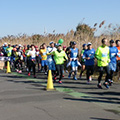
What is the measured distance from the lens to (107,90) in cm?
1054

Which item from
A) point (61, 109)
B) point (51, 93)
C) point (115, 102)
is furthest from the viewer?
point (51, 93)

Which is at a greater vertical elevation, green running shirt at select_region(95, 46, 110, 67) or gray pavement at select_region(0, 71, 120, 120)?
green running shirt at select_region(95, 46, 110, 67)

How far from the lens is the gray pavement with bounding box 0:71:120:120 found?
22.3 feet

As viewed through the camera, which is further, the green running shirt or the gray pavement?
the green running shirt

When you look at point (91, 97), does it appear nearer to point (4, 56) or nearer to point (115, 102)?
point (115, 102)

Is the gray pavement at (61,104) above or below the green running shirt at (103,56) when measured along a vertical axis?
below

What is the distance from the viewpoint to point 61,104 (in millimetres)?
8109

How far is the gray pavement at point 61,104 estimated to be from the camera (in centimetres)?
679

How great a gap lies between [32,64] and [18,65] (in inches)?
156

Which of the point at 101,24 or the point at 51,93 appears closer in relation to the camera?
the point at 51,93

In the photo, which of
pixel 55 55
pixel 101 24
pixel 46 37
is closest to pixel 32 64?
pixel 55 55

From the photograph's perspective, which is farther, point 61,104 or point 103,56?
point 103,56

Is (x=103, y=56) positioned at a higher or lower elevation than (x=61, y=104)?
higher

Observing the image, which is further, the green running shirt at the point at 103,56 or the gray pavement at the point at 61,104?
the green running shirt at the point at 103,56
